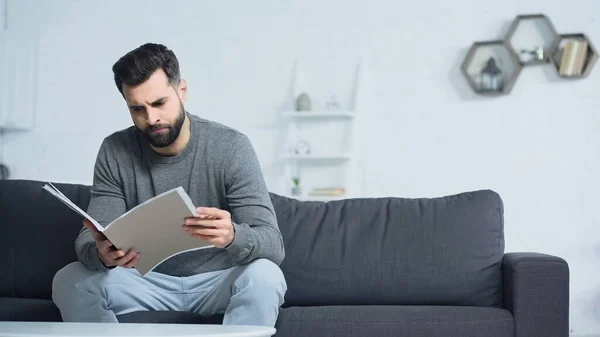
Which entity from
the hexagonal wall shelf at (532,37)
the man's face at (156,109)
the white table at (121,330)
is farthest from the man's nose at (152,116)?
the hexagonal wall shelf at (532,37)

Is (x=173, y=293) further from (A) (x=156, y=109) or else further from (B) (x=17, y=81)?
(B) (x=17, y=81)

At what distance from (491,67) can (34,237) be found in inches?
112

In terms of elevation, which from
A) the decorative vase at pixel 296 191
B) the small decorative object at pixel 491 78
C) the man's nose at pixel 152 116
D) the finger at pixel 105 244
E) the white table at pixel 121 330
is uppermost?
the small decorative object at pixel 491 78

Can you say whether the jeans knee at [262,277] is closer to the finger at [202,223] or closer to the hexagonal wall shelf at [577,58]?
the finger at [202,223]

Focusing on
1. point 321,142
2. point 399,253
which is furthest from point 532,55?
point 399,253

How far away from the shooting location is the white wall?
460 cm

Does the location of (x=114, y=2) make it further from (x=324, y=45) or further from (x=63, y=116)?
(x=324, y=45)

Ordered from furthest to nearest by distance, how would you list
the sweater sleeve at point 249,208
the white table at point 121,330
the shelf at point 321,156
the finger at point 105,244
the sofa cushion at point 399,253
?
the shelf at point 321,156, the sofa cushion at point 399,253, the sweater sleeve at point 249,208, the finger at point 105,244, the white table at point 121,330

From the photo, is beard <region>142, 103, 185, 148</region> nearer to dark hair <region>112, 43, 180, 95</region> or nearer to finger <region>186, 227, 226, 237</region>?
dark hair <region>112, 43, 180, 95</region>

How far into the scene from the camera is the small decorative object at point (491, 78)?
15.3 ft

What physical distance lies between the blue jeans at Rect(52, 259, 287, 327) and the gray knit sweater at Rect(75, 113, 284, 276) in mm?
65

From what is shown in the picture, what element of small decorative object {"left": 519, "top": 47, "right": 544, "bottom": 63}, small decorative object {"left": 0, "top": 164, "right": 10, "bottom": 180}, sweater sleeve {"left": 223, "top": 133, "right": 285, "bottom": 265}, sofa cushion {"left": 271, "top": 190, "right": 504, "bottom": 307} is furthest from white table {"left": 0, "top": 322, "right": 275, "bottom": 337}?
small decorative object {"left": 0, "top": 164, "right": 10, "bottom": 180}

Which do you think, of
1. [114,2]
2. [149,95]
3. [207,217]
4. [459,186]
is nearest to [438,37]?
[459,186]

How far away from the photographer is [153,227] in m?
1.94
